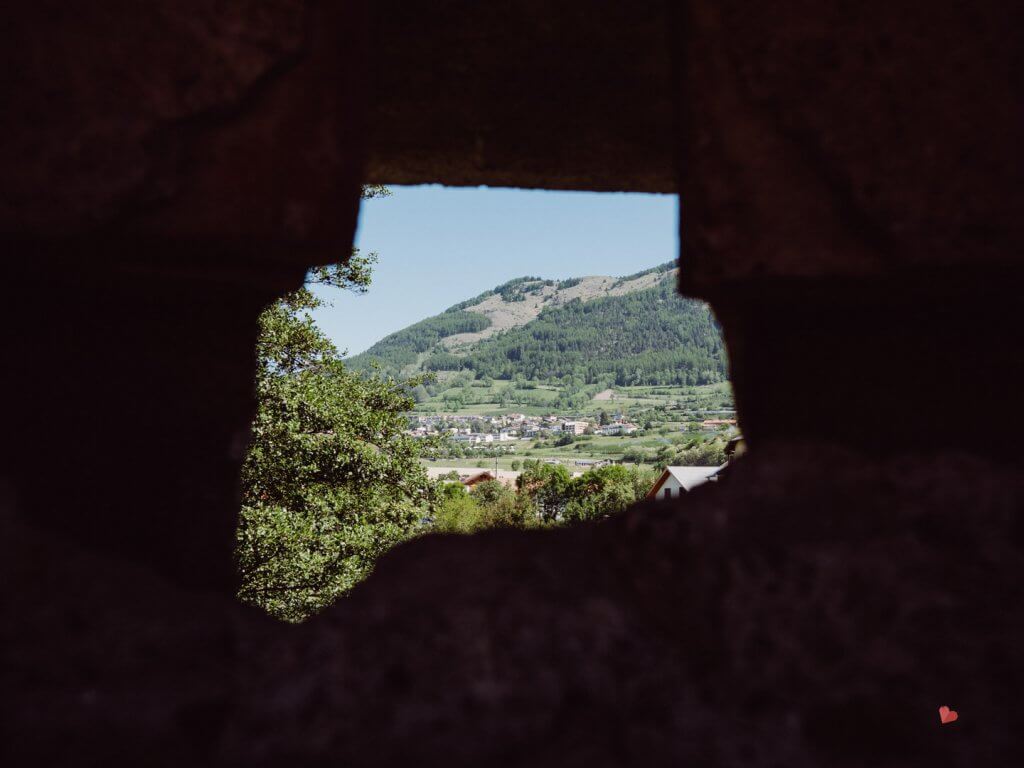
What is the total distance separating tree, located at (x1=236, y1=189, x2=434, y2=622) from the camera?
305 inches

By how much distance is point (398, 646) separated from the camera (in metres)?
1.02

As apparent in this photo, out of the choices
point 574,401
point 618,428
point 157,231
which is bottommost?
point 157,231

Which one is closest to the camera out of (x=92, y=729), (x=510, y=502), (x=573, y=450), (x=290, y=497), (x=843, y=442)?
(x=92, y=729)

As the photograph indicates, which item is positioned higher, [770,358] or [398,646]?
[770,358]

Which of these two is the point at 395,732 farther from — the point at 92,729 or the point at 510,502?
the point at 510,502

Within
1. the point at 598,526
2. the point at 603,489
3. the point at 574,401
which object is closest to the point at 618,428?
the point at 574,401

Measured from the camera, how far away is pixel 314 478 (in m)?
8.41

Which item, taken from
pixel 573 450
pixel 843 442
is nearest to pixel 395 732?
pixel 843 442

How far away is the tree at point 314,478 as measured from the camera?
7.73m

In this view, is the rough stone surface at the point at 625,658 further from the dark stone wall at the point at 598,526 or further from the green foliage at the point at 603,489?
the green foliage at the point at 603,489

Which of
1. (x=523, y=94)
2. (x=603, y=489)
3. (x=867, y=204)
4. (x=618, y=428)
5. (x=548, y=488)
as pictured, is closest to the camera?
(x=867, y=204)

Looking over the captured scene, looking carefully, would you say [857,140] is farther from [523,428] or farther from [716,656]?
[523,428]

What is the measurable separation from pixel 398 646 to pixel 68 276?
2.76 feet

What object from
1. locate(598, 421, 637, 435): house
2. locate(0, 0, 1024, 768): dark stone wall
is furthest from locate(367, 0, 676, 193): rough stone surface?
locate(598, 421, 637, 435): house
